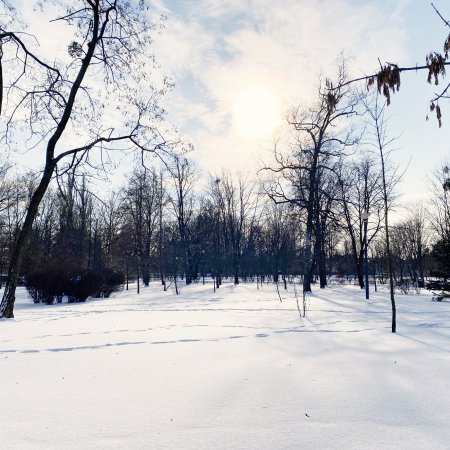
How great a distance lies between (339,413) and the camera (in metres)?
3.03

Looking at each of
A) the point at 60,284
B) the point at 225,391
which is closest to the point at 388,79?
the point at 225,391

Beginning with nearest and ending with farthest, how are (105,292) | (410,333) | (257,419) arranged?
(257,419) → (410,333) → (105,292)

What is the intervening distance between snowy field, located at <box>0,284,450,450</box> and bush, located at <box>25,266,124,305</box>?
11.1 m

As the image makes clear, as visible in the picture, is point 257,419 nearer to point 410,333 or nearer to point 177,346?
point 177,346

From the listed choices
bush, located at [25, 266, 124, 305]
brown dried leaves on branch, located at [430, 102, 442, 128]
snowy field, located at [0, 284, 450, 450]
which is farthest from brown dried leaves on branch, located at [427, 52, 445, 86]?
bush, located at [25, 266, 124, 305]

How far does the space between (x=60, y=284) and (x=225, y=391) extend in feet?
53.0

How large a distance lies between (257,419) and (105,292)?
21333 millimetres

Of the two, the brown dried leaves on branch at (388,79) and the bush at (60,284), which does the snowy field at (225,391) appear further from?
the bush at (60,284)

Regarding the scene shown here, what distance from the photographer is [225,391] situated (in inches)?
142

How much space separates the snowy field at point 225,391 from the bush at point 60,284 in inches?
438

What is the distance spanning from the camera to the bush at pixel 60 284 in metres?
17.1

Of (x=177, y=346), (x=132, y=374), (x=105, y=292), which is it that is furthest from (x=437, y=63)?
(x=105, y=292)

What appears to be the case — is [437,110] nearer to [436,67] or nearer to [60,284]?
[436,67]

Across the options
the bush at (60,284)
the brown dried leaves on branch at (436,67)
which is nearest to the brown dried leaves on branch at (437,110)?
the brown dried leaves on branch at (436,67)
